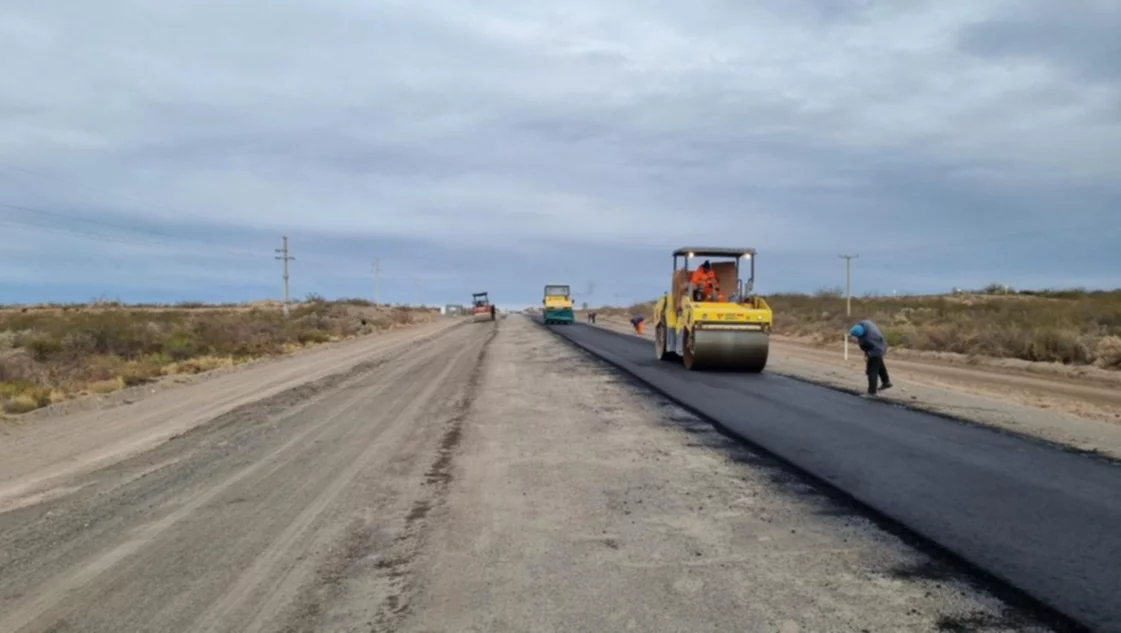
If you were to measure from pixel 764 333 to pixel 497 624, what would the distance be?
17.6 meters

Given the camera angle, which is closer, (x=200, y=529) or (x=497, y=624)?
(x=497, y=624)

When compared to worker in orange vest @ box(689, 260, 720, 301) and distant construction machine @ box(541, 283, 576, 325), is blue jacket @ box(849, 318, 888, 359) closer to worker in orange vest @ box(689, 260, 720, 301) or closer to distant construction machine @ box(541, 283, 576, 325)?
worker in orange vest @ box(689, 260, 720, 301)

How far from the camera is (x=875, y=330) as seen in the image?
55.8 ft

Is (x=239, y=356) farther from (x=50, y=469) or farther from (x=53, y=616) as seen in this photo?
(x=53, y=616)

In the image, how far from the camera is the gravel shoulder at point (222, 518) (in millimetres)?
5215

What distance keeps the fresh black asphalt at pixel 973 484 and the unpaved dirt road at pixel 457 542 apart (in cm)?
46

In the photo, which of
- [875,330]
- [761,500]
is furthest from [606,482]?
[875,330]

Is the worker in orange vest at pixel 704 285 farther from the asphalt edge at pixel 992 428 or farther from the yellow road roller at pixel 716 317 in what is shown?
the asphalt edge at pixel 992 428

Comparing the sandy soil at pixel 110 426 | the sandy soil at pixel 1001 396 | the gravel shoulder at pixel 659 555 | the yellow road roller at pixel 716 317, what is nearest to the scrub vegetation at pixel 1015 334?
the sandy soil at pixel 1001 396

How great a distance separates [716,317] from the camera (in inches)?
838

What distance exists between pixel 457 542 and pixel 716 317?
1558 cm

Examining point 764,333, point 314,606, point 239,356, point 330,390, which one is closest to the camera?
point 314,606

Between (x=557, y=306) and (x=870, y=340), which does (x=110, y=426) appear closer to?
(x=870, y=340)

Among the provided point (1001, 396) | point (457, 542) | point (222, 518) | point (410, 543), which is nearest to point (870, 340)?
point (1001, 396)
